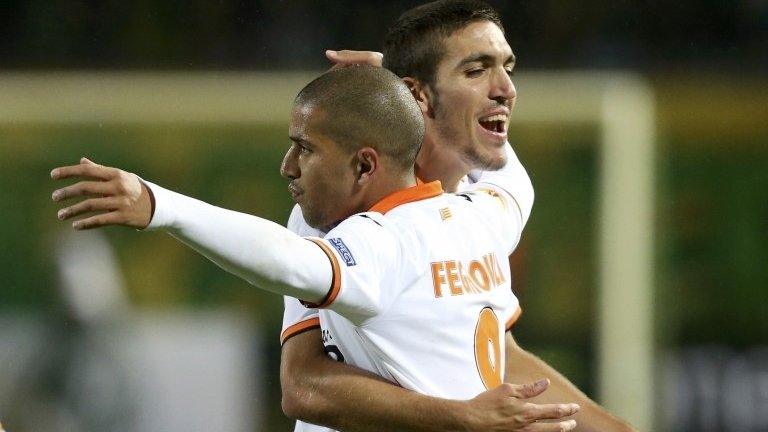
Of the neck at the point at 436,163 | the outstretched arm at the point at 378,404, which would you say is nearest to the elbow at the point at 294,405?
A: the outstretched arm at the point at 378,404

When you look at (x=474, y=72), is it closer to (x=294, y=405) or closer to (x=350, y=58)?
(x=350, y=58)

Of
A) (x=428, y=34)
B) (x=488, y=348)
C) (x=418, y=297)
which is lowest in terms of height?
(x=488, y=348)

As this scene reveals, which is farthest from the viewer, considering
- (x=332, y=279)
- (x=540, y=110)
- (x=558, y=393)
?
(x=540, y=110)

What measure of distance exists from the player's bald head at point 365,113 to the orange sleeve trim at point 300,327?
16.2 inches

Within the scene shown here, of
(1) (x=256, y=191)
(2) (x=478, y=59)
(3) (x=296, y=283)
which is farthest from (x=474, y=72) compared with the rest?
(1) (x=256, y=191)

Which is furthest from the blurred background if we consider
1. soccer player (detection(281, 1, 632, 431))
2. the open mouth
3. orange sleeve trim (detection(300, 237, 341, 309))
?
orange sleeve trim (detection(300, 237, 341, 309))

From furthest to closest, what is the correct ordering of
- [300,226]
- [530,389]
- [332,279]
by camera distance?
[300,226], [530,389], [332,279]

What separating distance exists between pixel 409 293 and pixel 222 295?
5.08m

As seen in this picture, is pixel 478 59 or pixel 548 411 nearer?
pixel 548 411

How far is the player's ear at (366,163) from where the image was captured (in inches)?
105

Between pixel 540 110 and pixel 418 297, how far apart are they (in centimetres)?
604

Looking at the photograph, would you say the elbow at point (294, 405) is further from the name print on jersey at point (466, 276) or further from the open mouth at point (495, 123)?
the open mouth at point (495, 123)

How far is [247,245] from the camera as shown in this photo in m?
2.22

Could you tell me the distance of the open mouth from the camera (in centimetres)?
310
